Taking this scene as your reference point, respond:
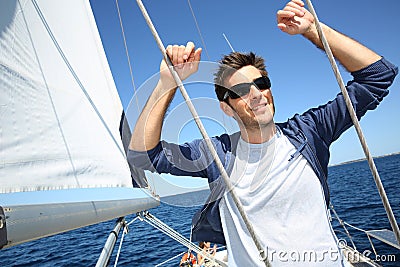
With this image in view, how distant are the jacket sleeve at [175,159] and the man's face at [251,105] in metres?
0.19

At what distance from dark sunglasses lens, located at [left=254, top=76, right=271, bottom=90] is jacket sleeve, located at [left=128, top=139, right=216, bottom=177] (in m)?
0.31

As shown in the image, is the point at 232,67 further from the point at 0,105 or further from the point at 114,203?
the point at 0,105

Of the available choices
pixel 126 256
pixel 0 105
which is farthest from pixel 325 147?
pixel 126 256

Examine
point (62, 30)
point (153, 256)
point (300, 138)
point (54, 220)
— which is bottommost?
point (153, 256)

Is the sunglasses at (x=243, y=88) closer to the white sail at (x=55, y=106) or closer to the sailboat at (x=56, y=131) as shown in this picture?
the sailboat at (x=56, y=131)

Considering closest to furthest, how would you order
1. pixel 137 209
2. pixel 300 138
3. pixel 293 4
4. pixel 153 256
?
pixel 293 4 → pixel 300 138 → pixel 137 209 → pixel 153 256

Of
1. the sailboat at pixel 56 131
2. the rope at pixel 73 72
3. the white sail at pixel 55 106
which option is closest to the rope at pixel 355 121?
the sailboat at pixel 56 131

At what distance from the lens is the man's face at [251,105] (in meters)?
1.10

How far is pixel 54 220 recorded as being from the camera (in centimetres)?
101

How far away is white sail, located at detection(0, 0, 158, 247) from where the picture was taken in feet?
3.69

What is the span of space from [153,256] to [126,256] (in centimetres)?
111

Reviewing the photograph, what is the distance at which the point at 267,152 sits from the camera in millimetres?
1139

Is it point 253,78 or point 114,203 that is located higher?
point 253,78

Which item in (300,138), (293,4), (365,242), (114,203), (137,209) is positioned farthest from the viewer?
(365,242)
